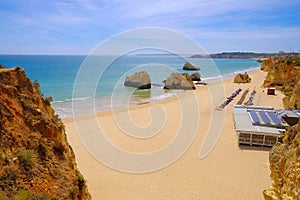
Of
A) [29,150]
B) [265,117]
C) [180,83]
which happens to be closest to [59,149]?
[29,150]

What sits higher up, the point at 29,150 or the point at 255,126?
the point at 29,150

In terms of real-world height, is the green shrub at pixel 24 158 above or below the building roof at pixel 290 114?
above

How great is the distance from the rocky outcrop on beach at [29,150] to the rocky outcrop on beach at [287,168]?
4572 millimetres

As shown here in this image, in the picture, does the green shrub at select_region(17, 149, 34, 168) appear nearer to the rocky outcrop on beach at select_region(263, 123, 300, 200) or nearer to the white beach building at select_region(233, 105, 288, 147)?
the rocky outcrop on beach at select_region(263, 123, 300, 200)

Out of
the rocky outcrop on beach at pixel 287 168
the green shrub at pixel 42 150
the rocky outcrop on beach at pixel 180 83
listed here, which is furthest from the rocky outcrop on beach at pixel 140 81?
the green shrub at pixel 42 150

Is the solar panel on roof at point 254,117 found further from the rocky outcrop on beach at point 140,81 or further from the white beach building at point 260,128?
the rocky outcrop on beach at point 140,81

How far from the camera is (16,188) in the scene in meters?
4.29

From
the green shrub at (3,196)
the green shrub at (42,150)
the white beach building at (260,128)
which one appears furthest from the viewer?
the white beach building at (260,128)

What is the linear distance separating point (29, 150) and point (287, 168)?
18.5 feet

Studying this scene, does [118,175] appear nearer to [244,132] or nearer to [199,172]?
[199,172]

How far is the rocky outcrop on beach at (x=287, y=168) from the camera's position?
469cm

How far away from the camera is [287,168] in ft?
16.8

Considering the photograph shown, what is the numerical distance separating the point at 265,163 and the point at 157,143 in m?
5.73

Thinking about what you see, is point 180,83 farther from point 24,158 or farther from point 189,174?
point 24,158
